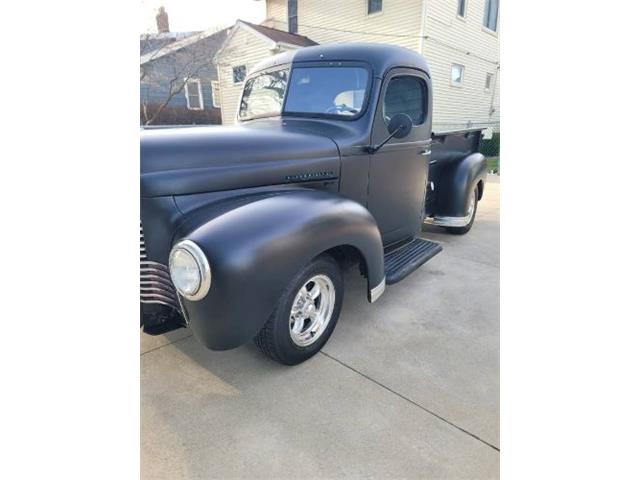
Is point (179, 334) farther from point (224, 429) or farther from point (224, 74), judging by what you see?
point (224, 74)

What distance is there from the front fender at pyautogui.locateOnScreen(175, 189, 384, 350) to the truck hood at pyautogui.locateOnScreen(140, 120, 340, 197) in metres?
0.19

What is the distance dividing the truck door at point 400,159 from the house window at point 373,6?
34.4 ft

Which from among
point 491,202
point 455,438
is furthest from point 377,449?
point 491,202

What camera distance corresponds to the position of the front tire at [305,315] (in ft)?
6.91

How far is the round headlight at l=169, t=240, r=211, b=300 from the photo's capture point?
66.6 inches

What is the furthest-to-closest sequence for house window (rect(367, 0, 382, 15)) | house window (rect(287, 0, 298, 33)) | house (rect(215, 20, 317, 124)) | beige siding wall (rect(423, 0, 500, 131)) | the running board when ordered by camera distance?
house window (rect(287, 0, 298, 33)) → house (rect(215, 20, 317, 124)) → house window (rect(367, 0, 382, 15)) → beige siding wall (rect(423, 0, 500, 131)) → the running board

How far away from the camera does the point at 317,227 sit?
2094mm

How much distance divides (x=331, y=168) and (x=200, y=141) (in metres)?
0.95

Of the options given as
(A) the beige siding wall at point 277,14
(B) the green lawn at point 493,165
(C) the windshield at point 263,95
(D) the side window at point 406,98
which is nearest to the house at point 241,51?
(A) the beige siding wall at point 277,14

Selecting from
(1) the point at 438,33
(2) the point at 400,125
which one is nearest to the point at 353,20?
(1) the point at 438,33

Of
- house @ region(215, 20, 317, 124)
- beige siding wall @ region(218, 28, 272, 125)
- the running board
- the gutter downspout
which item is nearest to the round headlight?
the running board

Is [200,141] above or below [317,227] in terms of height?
above

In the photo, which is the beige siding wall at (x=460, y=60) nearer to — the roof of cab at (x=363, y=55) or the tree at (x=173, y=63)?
the tree at (x=173, y=63)

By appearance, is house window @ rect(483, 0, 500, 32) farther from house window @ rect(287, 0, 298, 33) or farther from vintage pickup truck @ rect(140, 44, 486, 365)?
vintage pickup truck @ rect(140, 44, 486, 365)
